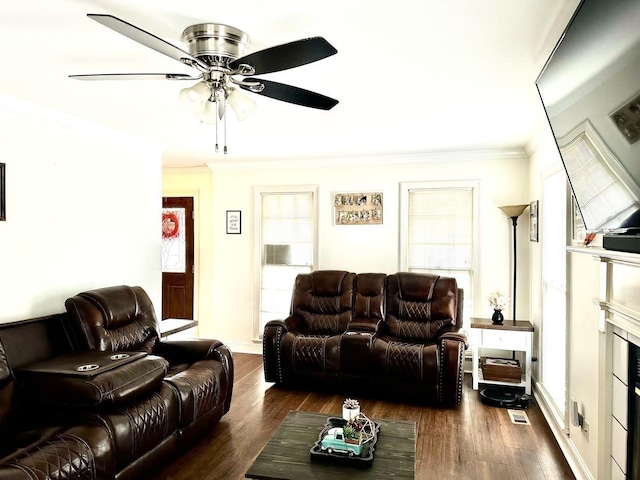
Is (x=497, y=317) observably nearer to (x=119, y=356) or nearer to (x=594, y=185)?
(x=594, y=185)

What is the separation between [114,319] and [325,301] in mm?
2223

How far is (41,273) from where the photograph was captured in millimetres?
3473

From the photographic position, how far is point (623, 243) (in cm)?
184

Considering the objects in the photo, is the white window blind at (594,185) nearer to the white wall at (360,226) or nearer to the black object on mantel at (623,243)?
the black object on mantel at (623,243)

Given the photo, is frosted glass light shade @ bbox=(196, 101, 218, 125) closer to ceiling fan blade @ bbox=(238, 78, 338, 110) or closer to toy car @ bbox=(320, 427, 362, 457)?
ceiling fan blade @ bbox=(238, 78, 338, 110)

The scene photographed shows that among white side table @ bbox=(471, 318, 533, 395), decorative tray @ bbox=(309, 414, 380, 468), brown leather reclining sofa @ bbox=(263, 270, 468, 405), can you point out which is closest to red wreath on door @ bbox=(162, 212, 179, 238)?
brown leather reclining sofa @ bbox=(263, 270, 468, 405)

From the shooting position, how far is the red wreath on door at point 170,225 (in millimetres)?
6434

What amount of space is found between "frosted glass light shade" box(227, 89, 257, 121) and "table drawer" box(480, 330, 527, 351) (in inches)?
131

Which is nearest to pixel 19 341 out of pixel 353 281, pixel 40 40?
pixel 40 40

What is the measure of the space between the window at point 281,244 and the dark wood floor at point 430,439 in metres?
1.44

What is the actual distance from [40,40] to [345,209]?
3.78 m

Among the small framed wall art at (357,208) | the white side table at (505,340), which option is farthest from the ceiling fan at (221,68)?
the small framed wall art at (357,208)

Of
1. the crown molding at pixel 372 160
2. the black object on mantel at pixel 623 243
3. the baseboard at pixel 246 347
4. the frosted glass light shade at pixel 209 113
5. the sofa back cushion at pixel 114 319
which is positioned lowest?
the baseboard at pixel 246 347

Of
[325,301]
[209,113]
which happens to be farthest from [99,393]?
[325,301]
